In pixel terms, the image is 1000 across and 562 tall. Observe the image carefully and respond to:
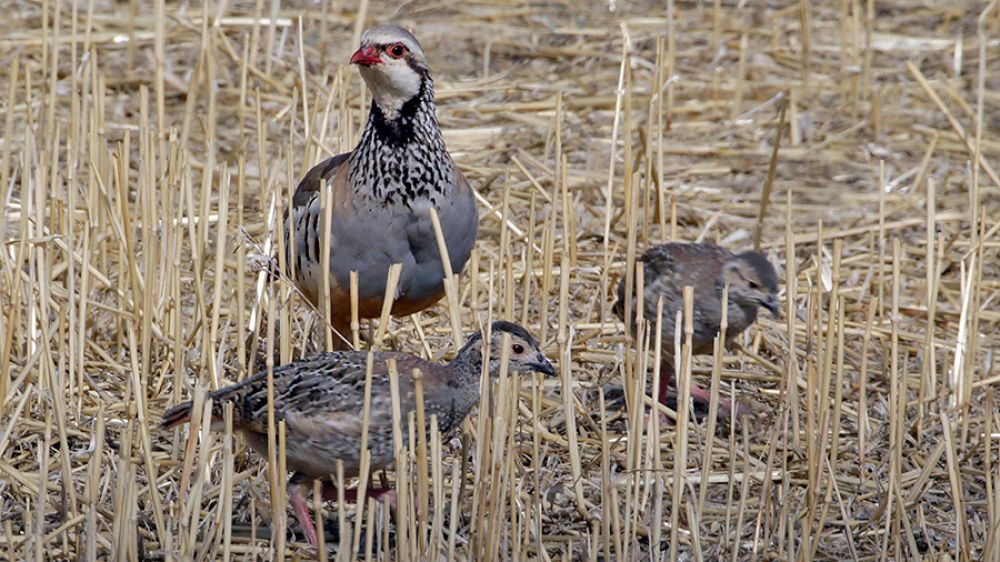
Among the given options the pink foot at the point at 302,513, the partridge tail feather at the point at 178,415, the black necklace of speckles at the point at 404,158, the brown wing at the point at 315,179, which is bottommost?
the pink foot at the point at 302,513

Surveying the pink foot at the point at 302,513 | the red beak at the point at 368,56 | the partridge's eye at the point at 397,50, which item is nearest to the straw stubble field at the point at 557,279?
the pink foot at the point at 302,513

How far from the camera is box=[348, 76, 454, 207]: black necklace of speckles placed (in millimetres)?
6551

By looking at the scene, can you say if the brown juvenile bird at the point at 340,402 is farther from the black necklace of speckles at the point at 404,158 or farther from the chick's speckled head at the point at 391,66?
the chick's speckled head at the point at 391,66

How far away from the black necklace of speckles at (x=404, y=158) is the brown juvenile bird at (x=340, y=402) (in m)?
1.13

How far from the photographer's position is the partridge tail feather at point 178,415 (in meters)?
5.27

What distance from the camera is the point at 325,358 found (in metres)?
5.52

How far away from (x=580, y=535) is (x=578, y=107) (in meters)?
5.47

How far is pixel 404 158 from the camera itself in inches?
259

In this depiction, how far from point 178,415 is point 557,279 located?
9.80 feet

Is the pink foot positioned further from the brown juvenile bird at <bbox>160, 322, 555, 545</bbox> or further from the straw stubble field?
the straw stubble field

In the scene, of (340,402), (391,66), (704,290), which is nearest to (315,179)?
(391,66)

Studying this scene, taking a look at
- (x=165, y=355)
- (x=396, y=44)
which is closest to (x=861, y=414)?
(x=396, y=44)

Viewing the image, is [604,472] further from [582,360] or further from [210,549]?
[582,360]

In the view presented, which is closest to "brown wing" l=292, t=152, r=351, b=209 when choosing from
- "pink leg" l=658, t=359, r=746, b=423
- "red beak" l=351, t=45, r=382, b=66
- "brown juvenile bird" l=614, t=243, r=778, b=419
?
"red beak" l=351, t=45, r=382, b=66
